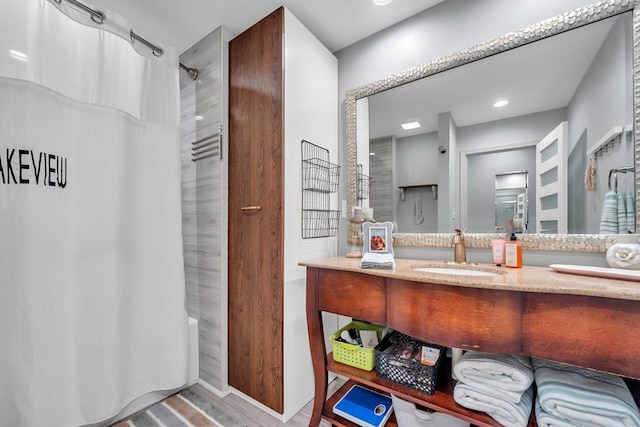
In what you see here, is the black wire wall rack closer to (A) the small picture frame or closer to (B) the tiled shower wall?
(A) the small picture frame

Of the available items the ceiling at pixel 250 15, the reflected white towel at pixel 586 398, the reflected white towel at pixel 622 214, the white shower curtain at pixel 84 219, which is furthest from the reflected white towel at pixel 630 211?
the white shower curtain at pixel 84 219

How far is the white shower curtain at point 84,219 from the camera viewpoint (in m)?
1.03

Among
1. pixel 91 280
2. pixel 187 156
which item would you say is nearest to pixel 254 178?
pixel 187 156

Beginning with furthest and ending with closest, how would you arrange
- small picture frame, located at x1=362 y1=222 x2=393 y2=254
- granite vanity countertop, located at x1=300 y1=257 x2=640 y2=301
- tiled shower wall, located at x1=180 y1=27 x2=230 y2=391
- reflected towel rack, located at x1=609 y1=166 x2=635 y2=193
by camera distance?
tiled shower wall, located at x1=180 y1=27 x2=230 y2=391, small picture frame, located at x1=362 y1=222 x2=393 y2=254, reflected towel rack, located at x1=609 y1=166 x2=635 y2=193, granite vanity countertop, located at x1=300 y1=257 x2=640 y2=301

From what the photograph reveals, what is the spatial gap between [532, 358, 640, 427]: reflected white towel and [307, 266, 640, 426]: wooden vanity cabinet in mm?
158

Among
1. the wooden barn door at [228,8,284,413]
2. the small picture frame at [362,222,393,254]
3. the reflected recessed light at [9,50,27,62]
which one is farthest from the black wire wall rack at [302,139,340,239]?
the reflected recessed light at [9,50,27,62]

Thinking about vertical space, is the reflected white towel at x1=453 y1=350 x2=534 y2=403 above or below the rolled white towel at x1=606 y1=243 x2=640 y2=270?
below

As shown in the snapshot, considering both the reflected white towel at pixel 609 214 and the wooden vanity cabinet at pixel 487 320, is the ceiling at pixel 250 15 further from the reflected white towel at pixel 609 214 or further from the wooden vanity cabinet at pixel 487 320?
the wooden vanity cabinet at pixel 487 320

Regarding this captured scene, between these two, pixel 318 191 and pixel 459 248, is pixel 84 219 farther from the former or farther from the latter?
pixel 459 248

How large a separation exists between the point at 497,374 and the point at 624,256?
0.66m

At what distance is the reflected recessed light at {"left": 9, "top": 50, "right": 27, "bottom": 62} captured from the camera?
1006 mm

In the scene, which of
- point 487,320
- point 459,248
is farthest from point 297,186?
point 487,320

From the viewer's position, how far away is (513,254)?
48.6 inches

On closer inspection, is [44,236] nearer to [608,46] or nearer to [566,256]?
[566,256]
